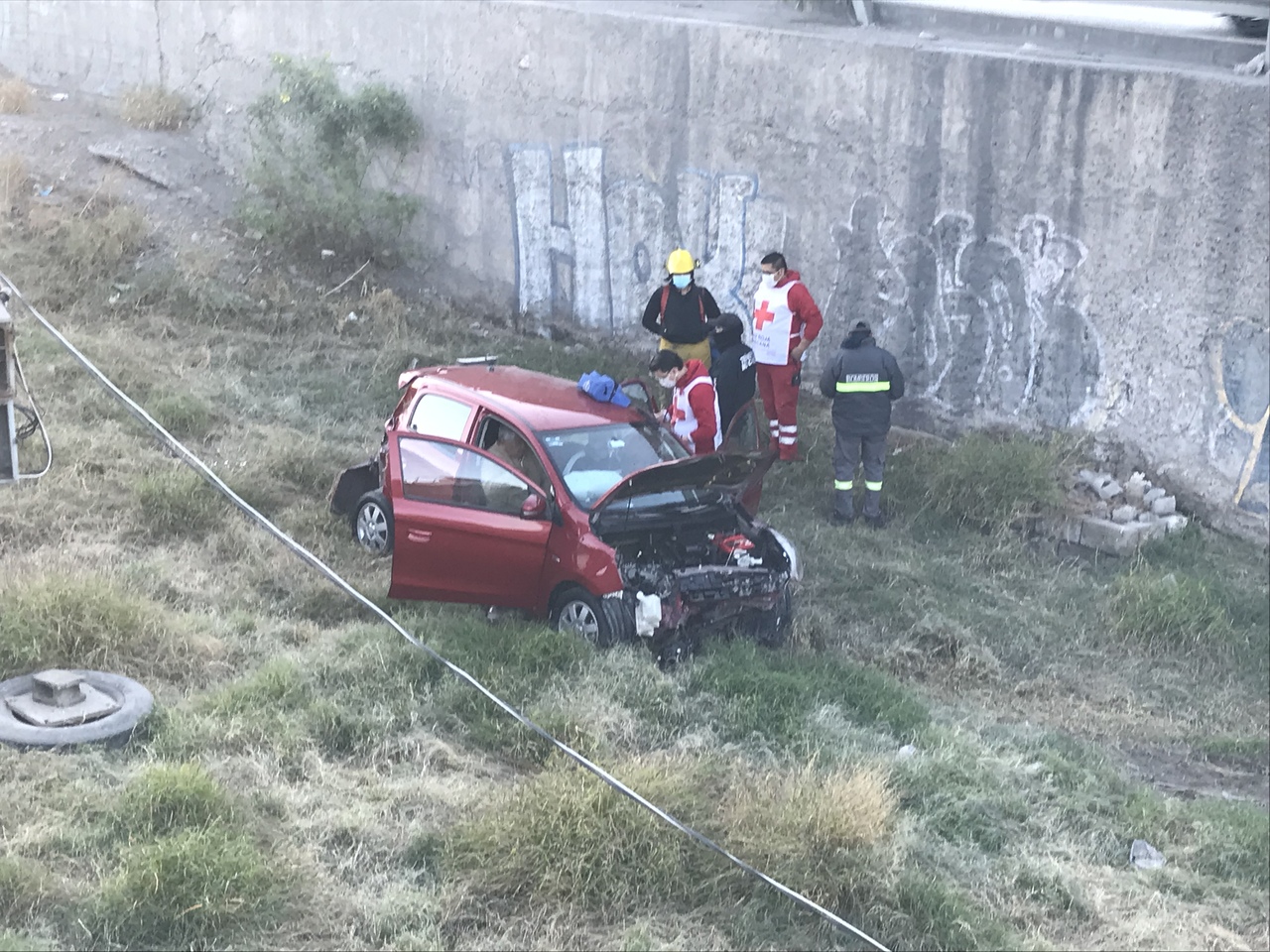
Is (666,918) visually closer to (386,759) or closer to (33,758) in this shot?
(386,759)

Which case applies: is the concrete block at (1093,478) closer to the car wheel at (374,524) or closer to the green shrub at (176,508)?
the car wheel at (374,524)

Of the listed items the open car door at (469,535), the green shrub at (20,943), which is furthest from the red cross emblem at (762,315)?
the green shrub at (20,943)

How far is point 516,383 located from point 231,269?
24.8 ft

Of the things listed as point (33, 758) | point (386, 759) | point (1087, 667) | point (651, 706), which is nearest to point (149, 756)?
point (33, 758)

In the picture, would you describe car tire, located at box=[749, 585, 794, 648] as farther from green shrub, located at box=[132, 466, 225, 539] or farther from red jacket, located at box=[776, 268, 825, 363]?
green shrub, located at box=[132, 466, 225, 539]

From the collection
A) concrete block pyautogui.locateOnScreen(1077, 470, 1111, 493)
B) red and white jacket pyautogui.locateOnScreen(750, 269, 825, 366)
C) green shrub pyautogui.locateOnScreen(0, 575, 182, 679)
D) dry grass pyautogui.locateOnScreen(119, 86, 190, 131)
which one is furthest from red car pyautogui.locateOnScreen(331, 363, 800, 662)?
dry grass pyautogui.locateOnScreen(119, 86, 190, 131)

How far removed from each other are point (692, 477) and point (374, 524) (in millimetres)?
2548

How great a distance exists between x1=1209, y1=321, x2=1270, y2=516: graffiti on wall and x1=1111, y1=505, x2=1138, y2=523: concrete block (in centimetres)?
71

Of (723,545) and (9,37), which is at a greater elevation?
(9,37)

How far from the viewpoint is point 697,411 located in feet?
34.1

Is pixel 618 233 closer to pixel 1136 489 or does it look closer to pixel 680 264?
pixel 680 264

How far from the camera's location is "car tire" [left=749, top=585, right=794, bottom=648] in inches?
353

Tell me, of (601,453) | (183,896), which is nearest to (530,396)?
(601,453)

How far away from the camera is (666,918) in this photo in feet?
21.3
